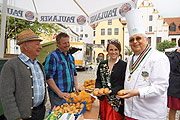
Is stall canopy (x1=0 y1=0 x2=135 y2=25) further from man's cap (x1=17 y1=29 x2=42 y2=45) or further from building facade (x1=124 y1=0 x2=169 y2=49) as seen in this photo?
building facade (x1=124 y1=0 x2=169 y2=49)

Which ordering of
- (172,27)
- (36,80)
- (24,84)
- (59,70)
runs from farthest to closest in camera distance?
(172,27) → (59,70) → (36,80) → (24,84)

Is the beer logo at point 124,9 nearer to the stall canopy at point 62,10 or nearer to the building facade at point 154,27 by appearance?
the stall canopy at point 62,10

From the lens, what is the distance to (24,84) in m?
1.58

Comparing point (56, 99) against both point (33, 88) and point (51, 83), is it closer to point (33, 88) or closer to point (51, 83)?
point (51, 83)

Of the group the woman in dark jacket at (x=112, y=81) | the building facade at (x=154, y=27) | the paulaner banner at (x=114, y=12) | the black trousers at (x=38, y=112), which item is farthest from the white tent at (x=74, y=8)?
the building facade at (x=154, y=27)

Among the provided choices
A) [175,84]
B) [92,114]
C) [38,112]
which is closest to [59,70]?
[38,112]

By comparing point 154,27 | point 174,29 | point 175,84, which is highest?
point 154,27

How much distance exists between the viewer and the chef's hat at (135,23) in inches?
62.5

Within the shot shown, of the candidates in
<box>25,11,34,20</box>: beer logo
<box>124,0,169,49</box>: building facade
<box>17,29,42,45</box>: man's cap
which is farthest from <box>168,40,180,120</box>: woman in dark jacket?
<box>124,0,169,49</box>: building facade

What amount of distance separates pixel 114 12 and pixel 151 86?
1905 mm

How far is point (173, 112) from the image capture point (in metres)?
2.89

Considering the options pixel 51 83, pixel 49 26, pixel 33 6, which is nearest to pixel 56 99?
pixel 51 83

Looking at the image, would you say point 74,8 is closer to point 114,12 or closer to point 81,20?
point 81,20

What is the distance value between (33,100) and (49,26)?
18.7 ft
